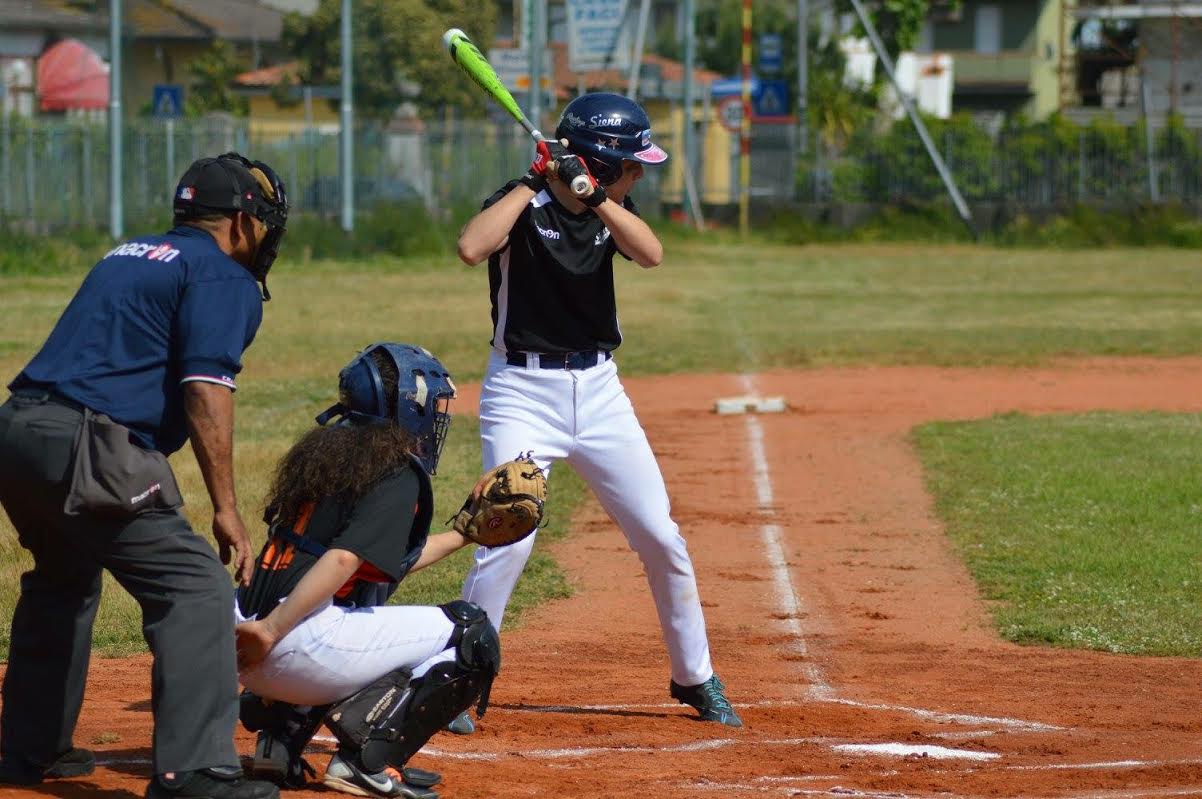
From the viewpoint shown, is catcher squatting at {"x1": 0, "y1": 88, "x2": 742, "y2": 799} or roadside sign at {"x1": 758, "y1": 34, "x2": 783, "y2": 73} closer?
catcher squatting at {"x1": 0, "y1": 88, "x2": 742, "y2": 799}

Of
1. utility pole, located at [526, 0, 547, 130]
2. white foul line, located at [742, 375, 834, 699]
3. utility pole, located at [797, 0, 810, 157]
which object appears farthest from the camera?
utility pole, located at [797, 0, 810, 157]

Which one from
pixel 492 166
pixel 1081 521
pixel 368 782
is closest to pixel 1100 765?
pixel 368 782

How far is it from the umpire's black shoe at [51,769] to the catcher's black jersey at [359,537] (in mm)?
686

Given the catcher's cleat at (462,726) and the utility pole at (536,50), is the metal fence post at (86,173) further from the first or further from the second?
the catcher's cleat at (462,726)

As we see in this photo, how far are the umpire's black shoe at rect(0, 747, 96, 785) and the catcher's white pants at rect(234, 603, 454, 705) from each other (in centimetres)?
58

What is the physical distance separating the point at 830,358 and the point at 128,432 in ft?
49.6

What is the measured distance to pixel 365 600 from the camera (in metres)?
5.27

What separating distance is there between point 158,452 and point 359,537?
59cm

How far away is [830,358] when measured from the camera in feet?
63.3

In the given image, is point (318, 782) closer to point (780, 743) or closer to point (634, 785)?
point (634, 785)

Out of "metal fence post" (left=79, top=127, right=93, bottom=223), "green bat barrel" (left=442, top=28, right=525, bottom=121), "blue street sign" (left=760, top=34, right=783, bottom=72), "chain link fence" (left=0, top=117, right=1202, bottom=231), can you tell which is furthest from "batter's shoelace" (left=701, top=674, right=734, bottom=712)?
"blue street sign" (left=760, top=34, right=783, bottom=72)

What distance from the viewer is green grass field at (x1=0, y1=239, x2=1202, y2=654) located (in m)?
12.8

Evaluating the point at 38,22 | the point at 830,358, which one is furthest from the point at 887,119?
the point at 830,358

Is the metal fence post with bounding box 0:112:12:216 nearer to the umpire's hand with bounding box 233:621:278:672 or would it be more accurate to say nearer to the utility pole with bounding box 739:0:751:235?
the utility pole with bounding box 739:0:751:235
